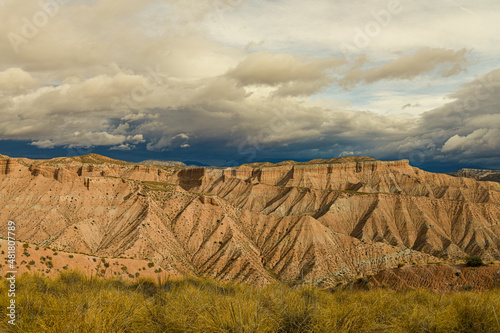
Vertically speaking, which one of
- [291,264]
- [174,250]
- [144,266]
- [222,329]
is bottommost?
[291,264]

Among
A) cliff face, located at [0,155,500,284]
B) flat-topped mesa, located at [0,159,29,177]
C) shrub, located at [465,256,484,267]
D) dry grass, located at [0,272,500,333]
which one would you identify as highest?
flat-topped mesa, located at [0,159,29,177]

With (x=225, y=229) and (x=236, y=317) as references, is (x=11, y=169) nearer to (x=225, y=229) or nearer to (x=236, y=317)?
(x=225, y=229)

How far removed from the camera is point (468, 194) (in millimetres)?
175125

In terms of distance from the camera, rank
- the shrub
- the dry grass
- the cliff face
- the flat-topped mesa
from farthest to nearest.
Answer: the flat-topped mesa → the cliff face → the shrub → the dry grass

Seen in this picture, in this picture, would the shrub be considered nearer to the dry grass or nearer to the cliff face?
the dry grass

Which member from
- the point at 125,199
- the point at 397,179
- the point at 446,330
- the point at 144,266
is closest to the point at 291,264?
the point at 144,266

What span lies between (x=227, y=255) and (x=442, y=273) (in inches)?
2559

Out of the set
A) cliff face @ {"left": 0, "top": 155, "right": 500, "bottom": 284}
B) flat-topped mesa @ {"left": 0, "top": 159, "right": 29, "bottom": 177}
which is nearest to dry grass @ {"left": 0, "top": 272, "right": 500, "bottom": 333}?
cliff face @ {"left": 0, "top": 155, "right": 500, "bottom": 284}

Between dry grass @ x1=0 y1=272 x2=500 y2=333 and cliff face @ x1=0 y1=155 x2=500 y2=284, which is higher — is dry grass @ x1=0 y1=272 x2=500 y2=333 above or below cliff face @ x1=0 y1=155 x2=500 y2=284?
above

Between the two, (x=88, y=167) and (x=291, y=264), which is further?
(x=88, y=167)

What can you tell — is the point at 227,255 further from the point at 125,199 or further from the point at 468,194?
the point at 468,194

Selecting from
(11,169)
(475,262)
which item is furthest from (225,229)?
(11,169)

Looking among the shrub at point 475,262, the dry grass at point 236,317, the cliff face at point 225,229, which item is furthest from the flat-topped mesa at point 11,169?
the shrub at point 475,262

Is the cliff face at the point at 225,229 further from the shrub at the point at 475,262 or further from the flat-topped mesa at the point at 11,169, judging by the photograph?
the shrub at the point at 475,262
